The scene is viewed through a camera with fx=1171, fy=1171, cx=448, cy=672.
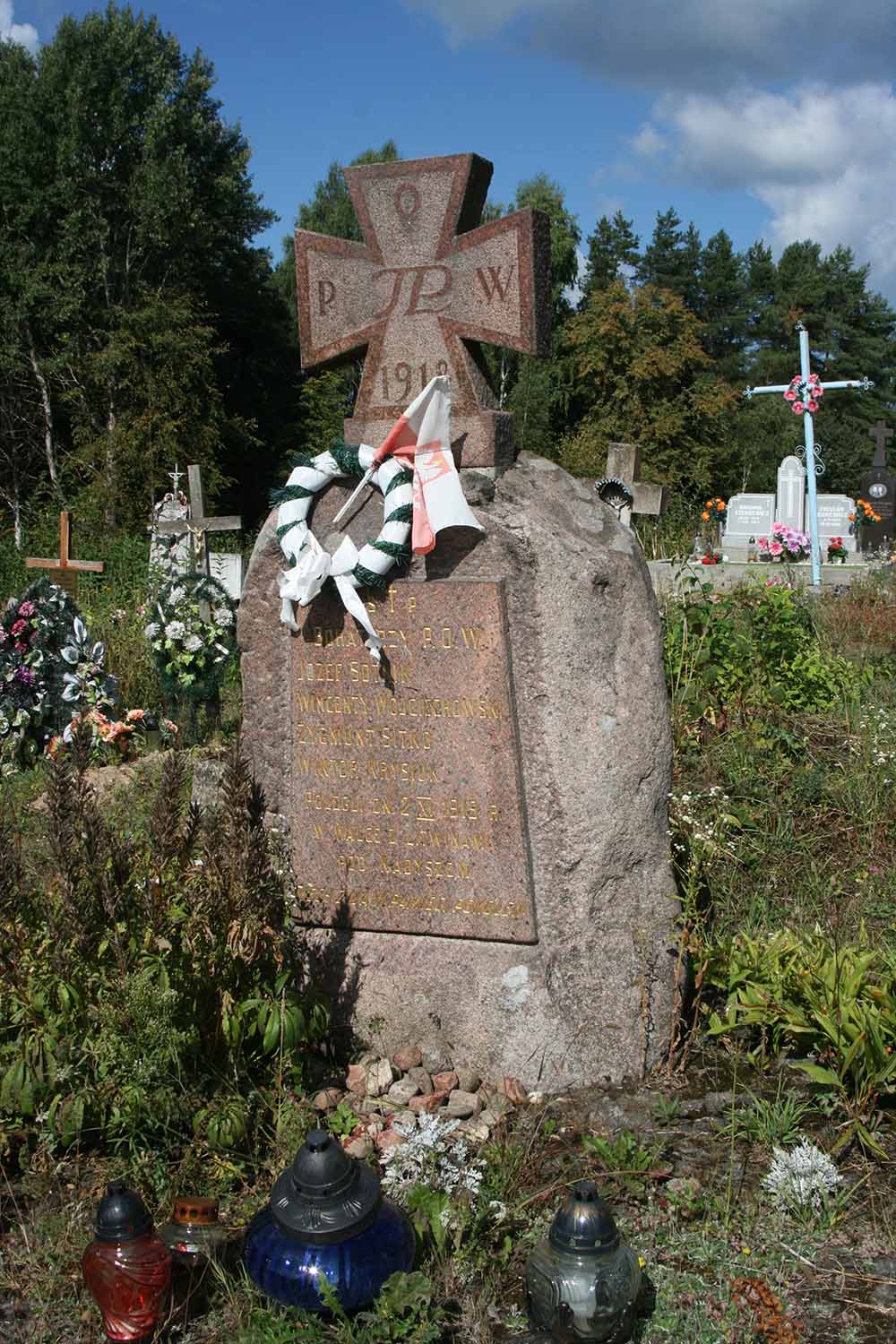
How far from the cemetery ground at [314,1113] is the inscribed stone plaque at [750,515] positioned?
597 inches

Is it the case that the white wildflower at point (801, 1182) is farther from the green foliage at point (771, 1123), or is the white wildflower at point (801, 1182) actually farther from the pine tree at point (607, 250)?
the pine tree at point (607, 250)

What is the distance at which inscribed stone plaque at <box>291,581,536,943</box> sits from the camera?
357 centimetres

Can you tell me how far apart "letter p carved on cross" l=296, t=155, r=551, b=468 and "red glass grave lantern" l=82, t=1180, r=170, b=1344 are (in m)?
2.28

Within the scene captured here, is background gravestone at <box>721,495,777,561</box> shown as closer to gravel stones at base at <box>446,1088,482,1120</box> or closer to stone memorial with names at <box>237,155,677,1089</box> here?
stone memorial with names at <box>237,155,677,1089</box>

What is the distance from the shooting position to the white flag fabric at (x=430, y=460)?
347 centimetres

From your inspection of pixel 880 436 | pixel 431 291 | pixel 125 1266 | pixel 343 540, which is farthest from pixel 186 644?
pixel 880 436

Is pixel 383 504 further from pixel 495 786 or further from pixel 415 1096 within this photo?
pixel 415 1096

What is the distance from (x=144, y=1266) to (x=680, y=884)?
209 centimetres

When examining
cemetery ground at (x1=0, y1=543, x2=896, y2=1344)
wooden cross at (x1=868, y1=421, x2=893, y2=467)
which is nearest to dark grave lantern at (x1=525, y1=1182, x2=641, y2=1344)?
cemetery ground at (x1=0, y1=543, x2=896, y2=1344)

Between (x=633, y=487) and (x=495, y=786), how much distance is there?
323 inches

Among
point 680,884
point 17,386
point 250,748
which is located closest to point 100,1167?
point 250,748

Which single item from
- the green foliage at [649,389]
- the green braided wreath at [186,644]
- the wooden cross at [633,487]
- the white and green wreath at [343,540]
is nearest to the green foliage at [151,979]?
the white and green wreath at [343,540]

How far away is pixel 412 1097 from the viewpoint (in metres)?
3.62

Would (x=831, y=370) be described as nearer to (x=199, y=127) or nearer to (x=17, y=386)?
(x=199, y=127)
